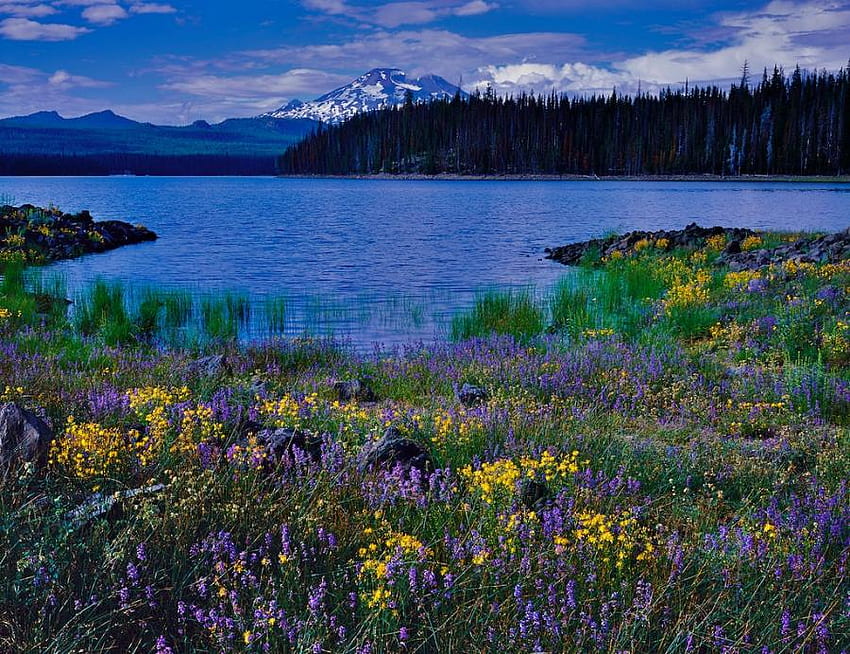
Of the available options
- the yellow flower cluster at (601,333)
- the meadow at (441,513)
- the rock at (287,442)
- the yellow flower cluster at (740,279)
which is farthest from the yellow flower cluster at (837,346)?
the rock at (287,442)

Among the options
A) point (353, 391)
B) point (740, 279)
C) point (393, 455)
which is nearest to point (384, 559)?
point (393, 455)

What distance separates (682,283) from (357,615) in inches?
726

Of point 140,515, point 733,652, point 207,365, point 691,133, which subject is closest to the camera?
point 733,652

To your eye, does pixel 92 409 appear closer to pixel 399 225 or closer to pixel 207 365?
pixel 207 365

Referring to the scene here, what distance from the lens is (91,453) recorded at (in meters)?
5.31

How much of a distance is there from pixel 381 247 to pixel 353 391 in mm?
25955

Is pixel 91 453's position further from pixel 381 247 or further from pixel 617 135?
pixel 617 135

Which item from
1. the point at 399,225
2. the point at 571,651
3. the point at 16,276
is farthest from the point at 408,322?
the point at 399,225

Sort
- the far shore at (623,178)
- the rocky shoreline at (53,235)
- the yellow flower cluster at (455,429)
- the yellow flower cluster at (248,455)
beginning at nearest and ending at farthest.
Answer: the yellow flower cluster at (248,455) < the yellow flower cluster at (455,429) < the rocky shoreline at (53,235) < the far shore at (623,178)

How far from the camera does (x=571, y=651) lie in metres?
3.42

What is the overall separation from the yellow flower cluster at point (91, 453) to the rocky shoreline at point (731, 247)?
19.2 m

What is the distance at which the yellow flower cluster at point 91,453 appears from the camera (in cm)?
516

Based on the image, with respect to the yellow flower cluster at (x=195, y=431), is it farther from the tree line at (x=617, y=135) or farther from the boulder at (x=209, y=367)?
the tree line at (x=617, y=135)

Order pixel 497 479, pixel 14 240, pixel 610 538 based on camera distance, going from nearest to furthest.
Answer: pixel 610 538, pixel 497 479, pixel 14 240
